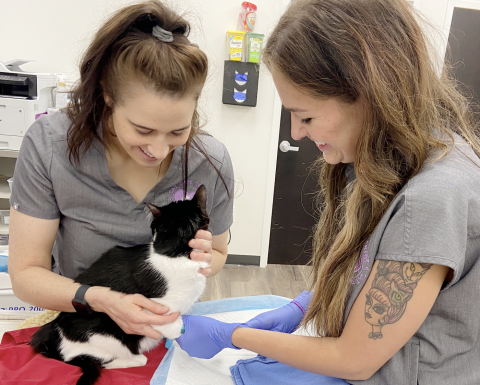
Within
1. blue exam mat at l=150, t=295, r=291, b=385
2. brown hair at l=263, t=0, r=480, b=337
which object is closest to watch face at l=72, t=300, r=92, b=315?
blue exam mat at l=150, t=295, r=291, b=385

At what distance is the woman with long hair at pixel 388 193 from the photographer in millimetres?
795

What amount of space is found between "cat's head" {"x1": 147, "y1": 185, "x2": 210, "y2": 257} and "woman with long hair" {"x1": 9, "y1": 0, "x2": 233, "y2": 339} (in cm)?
4

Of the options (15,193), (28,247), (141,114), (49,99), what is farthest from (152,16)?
(49,99)

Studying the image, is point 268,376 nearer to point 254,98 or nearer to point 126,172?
point 126,172

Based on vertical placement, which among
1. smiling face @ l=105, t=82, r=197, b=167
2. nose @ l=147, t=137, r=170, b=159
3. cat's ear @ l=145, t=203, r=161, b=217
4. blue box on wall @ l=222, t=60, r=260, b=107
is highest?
blue box on wall @ l=222, t=60, r=260, b=107

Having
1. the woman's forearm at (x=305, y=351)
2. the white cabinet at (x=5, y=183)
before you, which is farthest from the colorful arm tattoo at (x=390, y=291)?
the white cabinet at (x=5, y=183)

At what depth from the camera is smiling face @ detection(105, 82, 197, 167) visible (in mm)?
946

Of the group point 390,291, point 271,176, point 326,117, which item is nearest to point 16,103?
point 271,176

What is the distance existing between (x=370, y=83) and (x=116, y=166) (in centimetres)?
76

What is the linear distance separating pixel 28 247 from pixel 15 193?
0.51 ft

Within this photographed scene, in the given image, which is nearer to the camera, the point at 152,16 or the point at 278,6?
the point at 152,16

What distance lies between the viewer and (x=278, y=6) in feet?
9.59

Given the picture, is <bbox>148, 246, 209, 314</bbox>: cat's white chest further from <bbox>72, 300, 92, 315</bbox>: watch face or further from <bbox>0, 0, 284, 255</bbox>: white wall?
<bbox>0, 0, 284, 255</bbox>: white wall

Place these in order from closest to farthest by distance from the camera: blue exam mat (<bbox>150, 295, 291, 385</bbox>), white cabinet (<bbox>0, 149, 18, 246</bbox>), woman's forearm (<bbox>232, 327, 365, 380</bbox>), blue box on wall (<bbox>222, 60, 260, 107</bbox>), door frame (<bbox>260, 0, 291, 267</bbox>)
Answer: woman's forearm (<bbox>232, 327, 365, 380</bbox>) → blue exam mat (<bbox>150, 295, 291, 385</bbox>) → white cabinet (<bbox>0, 149, 18, 246</bbox>) → blue box on wall (<bbox>222, 60, 260, 107</bbox>) → door frame (<bbox>260, 0, 291, 267</bbox>)
